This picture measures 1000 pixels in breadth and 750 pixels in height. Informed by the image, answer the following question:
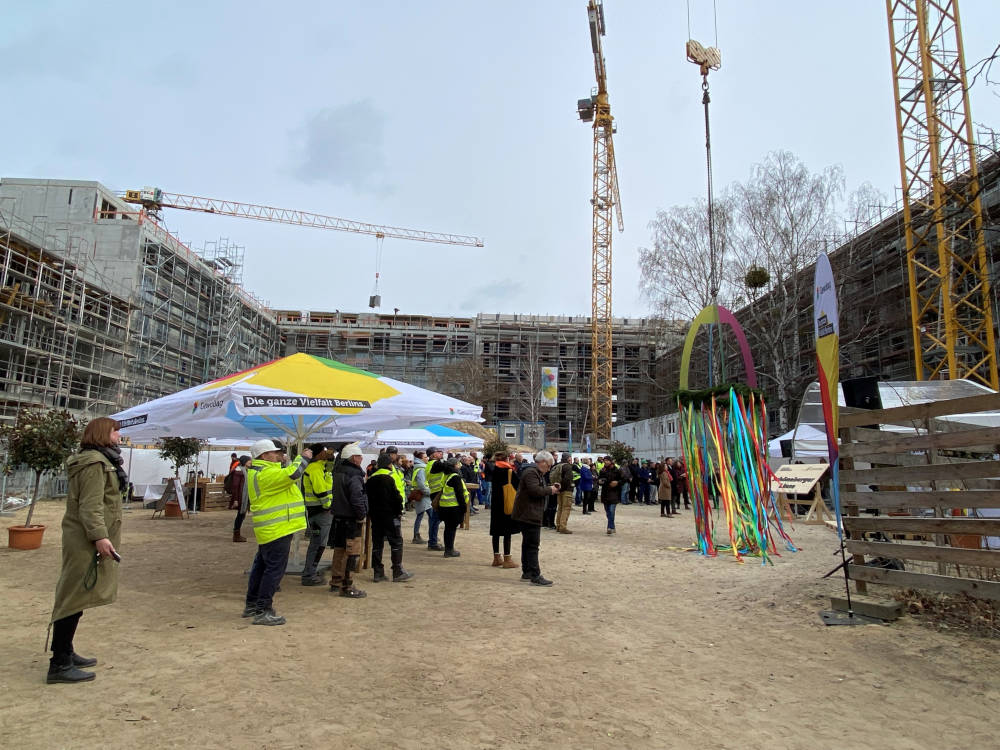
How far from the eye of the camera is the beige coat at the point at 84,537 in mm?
3732

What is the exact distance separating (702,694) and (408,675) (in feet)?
6.13

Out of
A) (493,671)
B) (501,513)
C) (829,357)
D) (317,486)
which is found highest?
(829,357)

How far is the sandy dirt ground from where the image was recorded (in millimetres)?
3203

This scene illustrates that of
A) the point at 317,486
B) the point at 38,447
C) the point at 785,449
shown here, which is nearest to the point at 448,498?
the point at 317,486

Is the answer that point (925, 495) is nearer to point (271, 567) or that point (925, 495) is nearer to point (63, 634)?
point (271, 567)

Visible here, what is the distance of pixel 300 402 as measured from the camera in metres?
6.52

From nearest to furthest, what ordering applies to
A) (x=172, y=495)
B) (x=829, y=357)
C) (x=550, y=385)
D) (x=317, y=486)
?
(x=829, y=357)
(x=317, y=486)
(x=172, y=495)
(x=550, y=385)

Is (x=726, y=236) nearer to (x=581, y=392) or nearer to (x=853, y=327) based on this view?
(x=853, y=327)

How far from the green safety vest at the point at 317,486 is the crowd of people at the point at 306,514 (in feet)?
0.04

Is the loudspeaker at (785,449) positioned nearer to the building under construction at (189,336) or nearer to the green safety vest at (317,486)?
the green safety vest at (317,486)

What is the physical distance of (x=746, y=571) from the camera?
8.26 m

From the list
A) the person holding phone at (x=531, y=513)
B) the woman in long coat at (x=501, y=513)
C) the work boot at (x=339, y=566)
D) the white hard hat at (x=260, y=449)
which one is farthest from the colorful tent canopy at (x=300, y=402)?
the work boot at (x=339, y=566)

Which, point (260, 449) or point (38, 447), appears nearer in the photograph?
point (260, 449)

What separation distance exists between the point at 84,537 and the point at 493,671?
2743 millimetres
